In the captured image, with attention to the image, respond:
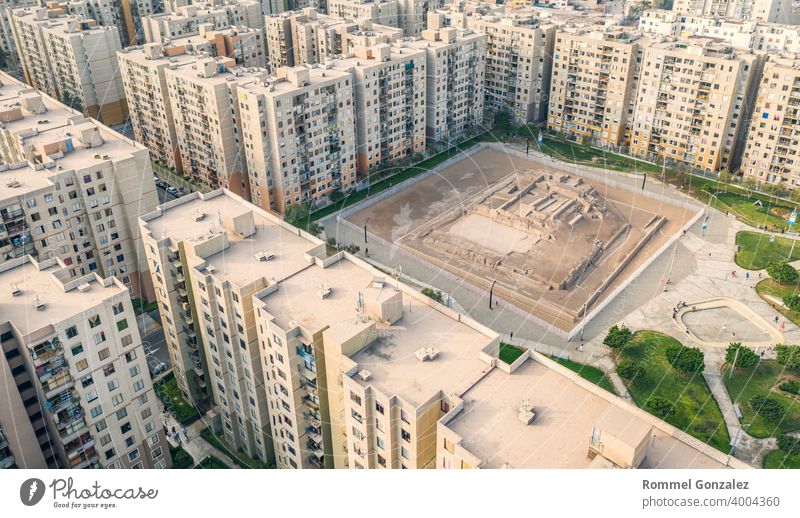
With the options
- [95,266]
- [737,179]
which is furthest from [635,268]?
[95,266]

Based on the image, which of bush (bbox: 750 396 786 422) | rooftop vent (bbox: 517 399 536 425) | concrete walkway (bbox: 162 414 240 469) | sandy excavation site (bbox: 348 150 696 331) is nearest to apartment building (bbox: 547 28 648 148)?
sandy excavation site (bbox: 348 150 696 331)

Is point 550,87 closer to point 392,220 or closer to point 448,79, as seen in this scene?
point 448,79

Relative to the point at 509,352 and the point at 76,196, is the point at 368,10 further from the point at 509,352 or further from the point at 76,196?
the point at 509,352

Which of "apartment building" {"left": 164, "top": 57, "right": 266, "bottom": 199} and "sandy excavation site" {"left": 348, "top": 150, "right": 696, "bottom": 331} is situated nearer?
"sandy excavation site" {"left": 348, "top": 150, "right": 696, "bottom": 331}

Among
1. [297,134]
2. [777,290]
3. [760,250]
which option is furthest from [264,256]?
[760,250]

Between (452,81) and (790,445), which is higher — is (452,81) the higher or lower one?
the higher one

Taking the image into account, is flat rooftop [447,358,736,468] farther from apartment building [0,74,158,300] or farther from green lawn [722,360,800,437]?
apartment building [0,74,158,300]

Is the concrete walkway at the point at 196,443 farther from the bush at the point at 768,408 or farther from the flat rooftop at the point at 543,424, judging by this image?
the bush at the point at 768,408
